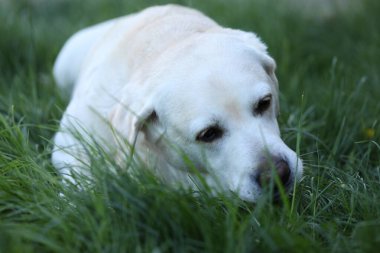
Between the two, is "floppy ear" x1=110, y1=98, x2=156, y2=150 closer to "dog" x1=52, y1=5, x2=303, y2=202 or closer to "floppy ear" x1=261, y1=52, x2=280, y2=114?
"dog" x1=52, y1=5, x2=303, y2=202

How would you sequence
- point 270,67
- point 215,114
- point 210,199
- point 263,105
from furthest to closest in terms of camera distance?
1. point 270,67
2. point 263,105
3. point 215,114
4. point 210,199

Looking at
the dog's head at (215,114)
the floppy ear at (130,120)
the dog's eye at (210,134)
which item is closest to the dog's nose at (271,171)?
the dog's head at (215,114)

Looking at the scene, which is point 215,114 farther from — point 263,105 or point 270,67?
point 270,67

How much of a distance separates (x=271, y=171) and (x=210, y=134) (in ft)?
1.27

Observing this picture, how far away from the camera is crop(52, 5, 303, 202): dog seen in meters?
2.73

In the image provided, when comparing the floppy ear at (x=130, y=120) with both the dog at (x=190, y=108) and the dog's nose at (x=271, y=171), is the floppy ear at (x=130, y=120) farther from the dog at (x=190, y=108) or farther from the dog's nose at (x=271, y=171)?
the dog's nose at (x=271, y=171)

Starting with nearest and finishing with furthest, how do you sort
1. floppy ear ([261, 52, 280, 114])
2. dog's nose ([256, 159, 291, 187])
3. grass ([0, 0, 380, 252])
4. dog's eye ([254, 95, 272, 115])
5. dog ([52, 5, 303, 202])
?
grass ([0, 0, 380, 252]) → dog's nose ([256, 159, 291, 187]) → dog ([52, 5, 303, 202]) → dog's eye ([254, 95, 272, 115]) → floppy ear ([261, 52, 280, 114])

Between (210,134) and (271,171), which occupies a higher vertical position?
Result: (210,134)

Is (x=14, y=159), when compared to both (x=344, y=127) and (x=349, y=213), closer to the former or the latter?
(x=349, y=213)

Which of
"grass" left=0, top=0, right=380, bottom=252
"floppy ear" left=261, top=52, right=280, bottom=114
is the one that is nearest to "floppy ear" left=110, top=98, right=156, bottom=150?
"grass" left=0, top=0, right=380, bottom=252

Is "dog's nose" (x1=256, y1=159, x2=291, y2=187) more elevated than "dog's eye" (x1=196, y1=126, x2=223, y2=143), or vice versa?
"dog's eye" (x1=196, y1=126, x2=223, y2=143)

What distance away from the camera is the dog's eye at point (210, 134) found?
2.82 meters

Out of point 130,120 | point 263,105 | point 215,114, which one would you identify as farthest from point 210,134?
point 130,120

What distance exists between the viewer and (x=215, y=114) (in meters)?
2.78
